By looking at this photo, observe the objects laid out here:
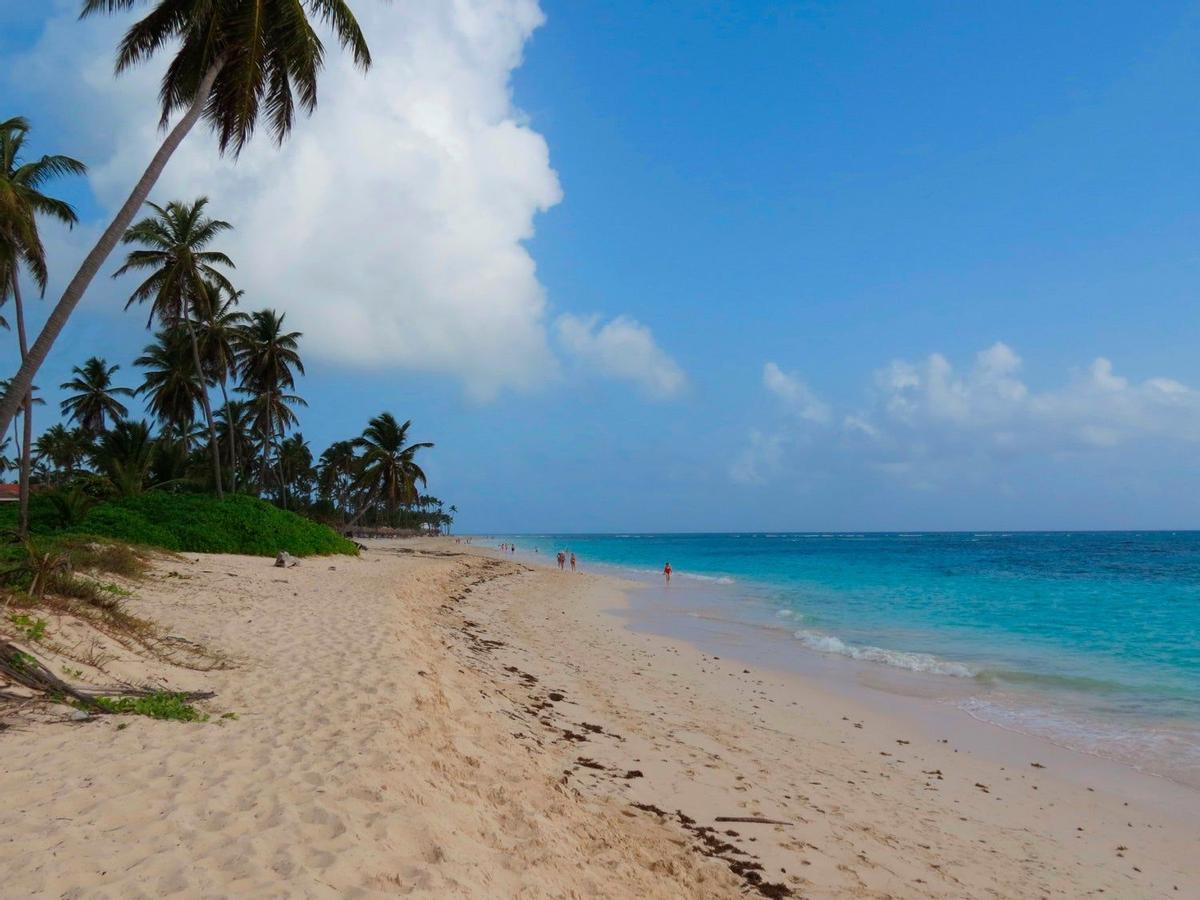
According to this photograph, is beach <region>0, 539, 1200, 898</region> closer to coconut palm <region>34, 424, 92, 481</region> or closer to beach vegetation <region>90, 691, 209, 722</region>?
beach vegetation <region>90, 691, 209, 722</region>

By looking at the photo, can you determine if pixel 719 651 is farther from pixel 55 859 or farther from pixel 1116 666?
pixel 55 859

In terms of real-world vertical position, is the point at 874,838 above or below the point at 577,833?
below

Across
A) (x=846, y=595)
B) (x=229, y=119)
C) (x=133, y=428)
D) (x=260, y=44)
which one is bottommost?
(x=846, y=595)

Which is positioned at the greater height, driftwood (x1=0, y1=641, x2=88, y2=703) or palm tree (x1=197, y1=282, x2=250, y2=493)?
palm tree (x1=197, y1=282, x2=250, y2=493)

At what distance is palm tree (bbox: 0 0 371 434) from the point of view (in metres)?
11.3

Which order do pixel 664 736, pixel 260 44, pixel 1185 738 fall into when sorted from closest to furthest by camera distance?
1. pixel 664 736
2. pixel 1185 738
3. pixel 260 44

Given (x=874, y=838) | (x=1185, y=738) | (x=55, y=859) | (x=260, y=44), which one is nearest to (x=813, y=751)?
(x=874, y=838)

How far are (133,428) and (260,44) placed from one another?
746 inches

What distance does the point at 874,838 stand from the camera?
18.8 feet

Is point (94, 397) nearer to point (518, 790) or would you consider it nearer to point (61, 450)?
point (61, 450)

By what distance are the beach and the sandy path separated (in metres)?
0.02

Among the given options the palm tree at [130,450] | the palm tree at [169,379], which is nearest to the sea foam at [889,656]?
the palm tree at [130,450]

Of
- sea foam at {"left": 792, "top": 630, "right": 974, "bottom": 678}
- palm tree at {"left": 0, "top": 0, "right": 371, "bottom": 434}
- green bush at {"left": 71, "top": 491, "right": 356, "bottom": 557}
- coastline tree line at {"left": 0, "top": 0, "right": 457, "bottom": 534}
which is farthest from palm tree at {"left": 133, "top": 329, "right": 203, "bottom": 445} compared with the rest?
sea foam at {"left": 792, "top": 630, "right": 974, "bottom": 678}

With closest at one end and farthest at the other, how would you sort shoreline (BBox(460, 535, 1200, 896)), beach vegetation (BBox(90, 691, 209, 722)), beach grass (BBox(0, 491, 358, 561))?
beach vegetation (BBox(90, 691, 209, 722)) → shoreline (BBox(460, 535, 1200, 896)) → beach grass (BBox(0, 491, 358, 561))
